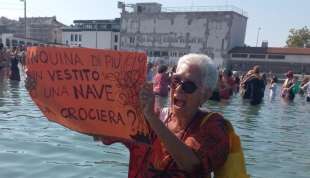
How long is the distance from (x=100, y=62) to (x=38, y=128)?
619cm

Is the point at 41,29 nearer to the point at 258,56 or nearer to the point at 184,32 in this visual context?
the point at 184,32

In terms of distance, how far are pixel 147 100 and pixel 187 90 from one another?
0.91ft

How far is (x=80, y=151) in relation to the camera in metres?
Answer: 6.99

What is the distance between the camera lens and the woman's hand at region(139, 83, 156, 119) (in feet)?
7.72

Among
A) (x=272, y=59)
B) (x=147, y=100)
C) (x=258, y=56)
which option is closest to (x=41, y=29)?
(x=258, y=56)

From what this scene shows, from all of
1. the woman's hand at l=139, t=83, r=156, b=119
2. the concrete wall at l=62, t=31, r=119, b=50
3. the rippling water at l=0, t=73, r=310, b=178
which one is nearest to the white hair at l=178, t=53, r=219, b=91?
the woman's hand at l=139, t=83, r=156, b=119

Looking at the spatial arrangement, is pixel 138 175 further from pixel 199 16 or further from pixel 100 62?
pixel 199 16

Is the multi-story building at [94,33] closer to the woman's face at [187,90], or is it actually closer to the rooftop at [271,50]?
the rooftop at [271,50]

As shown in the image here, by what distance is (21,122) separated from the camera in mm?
9211

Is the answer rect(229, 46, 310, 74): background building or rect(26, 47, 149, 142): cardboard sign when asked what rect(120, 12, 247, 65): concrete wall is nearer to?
rect(229, 46, 310, 74): background building

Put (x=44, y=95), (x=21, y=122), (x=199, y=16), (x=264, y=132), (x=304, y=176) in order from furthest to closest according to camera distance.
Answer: (x=199, y=16), (x=264, y=132), (x=21, y=122), (x=304, y=176), (x=44, y=95)

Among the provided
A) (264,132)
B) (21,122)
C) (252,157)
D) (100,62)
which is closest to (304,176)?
(252,157)

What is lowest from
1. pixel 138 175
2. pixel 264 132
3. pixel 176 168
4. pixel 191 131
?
pixel 264 132

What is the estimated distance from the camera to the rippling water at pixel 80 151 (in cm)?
599
